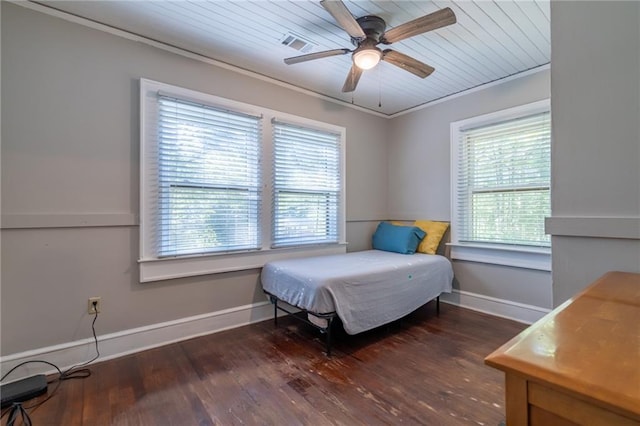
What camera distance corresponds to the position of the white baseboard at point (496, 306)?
2.89 m

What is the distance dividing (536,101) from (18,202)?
435 centimetres

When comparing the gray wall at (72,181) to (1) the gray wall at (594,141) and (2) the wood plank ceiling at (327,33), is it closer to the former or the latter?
(2) the wood plank ceiling at (327,33)

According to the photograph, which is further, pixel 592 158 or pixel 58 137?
pixel 58 137

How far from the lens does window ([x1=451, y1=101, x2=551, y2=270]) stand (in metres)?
2.83

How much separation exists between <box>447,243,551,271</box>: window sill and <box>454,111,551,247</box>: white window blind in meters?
0.07

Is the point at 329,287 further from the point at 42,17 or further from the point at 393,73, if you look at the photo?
the point at 42,17

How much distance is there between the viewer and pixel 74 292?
6.93 feet

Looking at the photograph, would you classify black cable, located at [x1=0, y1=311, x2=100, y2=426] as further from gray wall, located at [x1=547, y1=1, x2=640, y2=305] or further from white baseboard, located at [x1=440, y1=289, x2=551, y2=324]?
white baseboard, located at [x1=440, y1=289, x2=551, y2=324]

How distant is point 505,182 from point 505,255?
2.53 ft

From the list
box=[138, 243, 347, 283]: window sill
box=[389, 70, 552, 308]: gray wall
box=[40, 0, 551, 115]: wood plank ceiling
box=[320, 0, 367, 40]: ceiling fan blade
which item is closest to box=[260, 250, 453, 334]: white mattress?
box=[138, 243, 347, 283]: window sill

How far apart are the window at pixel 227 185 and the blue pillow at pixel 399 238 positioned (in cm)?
59

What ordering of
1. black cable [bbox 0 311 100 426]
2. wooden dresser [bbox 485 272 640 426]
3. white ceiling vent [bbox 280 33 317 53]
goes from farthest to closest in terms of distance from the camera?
white ceiling vent [bbox 280 33 317 53] < black cable [bbox 0 311 100 426] < wooden dresser [bbox 485 272 640 426]

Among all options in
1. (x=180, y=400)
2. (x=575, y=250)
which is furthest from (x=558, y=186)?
(x=180, y=400)

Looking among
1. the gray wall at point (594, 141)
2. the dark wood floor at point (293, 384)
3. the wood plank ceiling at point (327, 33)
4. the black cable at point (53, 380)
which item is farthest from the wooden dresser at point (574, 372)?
the black cable at point (53, 380)
